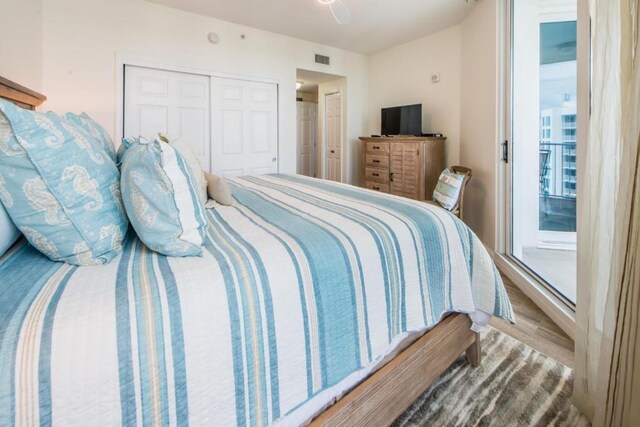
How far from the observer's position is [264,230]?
117cm

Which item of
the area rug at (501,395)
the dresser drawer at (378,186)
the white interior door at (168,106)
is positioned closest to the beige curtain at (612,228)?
the area rug at (501,395)

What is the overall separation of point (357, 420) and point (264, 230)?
2.34ft

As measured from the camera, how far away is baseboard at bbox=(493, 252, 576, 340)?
193cm

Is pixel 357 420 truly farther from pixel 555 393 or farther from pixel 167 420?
pixel 555 393

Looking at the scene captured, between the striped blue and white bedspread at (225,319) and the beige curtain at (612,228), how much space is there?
0.52m

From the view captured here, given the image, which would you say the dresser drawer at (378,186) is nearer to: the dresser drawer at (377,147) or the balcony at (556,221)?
the dresser drawer at (377,147)

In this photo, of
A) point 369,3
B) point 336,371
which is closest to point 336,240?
point 336,371

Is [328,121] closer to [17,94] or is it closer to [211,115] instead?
[211,115]

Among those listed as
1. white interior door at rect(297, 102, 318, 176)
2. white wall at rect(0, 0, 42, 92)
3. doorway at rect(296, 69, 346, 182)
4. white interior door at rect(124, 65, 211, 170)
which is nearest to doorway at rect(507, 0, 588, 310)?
→ doorway at rect(296, 69, 346, 182)

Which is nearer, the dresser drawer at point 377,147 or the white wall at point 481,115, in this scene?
the white wall at point 481,115

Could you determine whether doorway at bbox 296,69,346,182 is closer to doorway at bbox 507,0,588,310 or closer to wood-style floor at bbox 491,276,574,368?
doorway at bbox 507,0,588,310

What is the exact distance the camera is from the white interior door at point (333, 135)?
5363mm

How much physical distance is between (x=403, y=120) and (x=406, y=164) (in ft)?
2.34

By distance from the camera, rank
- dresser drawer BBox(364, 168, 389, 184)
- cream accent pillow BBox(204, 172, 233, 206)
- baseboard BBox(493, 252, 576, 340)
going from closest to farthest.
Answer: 1. cream accent pillow BBox(204, 172, 233, 206)
2. baseboard BBox(493, 252, 576, 340)
3. dresser drawer BBox(364, 168, 389, 184)
